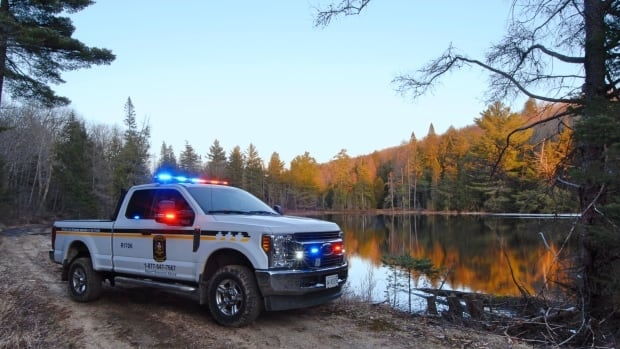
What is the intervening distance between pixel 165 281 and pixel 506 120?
6046cm

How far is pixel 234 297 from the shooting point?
6.63 m

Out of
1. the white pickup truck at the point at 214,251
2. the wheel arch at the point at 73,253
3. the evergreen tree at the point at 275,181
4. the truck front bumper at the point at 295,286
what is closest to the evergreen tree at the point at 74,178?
the wheel arch at the point at 73,253

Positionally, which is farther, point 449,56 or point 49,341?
point 449,56

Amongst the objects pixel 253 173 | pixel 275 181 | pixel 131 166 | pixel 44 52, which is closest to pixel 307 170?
pixel 275 181

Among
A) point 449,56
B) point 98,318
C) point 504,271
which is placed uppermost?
point 449,56

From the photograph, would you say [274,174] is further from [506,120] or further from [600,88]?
[600,88]

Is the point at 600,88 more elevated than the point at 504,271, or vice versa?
the point at 600,88

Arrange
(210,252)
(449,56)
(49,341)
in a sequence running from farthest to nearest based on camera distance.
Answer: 1. (449,56)
2. (210,252)
3. (49,341)

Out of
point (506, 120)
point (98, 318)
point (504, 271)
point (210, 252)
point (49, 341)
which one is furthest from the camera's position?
point (506, 120)

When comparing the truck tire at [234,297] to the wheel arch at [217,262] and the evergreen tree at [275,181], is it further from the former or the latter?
the evergreen tree at [275,181]

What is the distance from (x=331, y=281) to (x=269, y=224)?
4.08 feet

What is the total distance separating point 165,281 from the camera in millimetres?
7414

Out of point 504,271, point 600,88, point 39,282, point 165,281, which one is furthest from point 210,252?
point 504,271

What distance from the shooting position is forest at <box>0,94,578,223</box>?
10995 mm
